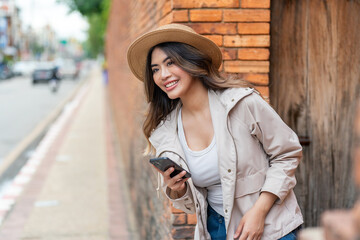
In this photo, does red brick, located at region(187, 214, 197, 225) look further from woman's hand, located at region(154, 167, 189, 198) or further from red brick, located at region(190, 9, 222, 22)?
red brick, located at region(190, 9, 222, 22)

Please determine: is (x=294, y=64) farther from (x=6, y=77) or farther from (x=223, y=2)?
(x=6, y=77)

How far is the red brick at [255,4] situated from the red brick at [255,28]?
114mm

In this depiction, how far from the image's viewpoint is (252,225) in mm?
2096

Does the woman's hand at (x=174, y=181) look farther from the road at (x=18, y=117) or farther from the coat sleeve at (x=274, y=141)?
the road at (x=18, y=117)

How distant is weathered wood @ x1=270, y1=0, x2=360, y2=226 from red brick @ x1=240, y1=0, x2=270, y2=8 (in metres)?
0.18

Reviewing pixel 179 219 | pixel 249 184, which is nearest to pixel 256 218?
pixel 249 184

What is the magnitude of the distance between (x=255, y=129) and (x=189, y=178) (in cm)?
39

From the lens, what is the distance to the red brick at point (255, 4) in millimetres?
3166

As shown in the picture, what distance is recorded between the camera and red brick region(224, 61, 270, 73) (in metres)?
3.23

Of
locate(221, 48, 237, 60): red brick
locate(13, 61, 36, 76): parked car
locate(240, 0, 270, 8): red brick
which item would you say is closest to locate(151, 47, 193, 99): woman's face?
locate(221, 48, 237, 60): red brick

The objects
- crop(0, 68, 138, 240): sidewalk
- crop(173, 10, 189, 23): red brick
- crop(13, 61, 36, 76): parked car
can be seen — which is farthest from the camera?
crop(13, 61, 36, 76): parked car

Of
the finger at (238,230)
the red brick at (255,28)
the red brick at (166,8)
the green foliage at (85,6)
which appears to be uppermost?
the green foliage at (85,6)

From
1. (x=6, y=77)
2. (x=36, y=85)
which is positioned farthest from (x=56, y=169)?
(x=6, y=77)

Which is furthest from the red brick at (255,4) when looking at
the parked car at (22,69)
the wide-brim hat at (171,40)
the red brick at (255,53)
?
the parked car at (22,69)
